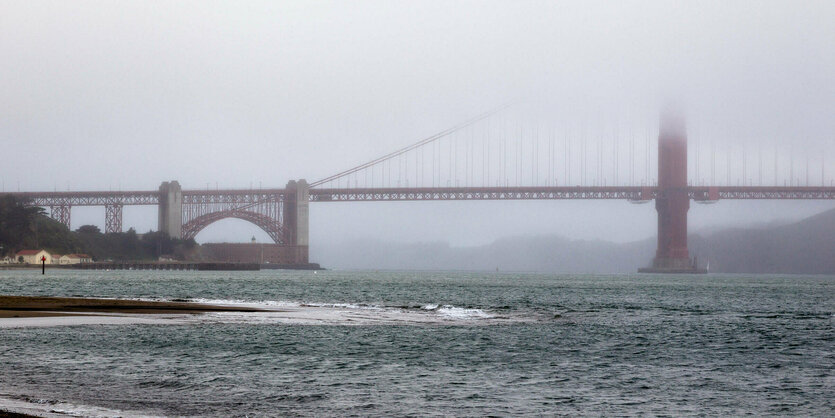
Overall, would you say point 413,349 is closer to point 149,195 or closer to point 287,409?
point 287,409

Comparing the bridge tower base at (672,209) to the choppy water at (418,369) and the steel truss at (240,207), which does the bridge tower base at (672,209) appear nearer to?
the steel truss at (240,207)

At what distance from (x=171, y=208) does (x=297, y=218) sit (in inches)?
570

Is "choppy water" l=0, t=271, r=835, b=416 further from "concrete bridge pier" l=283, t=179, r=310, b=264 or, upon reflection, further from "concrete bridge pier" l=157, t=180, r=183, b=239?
"concrete bridge pier" l=157, t=180, r=183, b=239

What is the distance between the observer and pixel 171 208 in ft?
374

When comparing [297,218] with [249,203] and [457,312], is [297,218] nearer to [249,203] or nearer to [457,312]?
[249,203]

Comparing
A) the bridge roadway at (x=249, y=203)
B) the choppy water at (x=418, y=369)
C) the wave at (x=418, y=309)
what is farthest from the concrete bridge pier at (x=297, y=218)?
the choppy water at (x=418, y=369)

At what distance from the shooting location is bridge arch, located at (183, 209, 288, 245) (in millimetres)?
112875

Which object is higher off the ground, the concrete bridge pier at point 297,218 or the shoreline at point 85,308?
the concrete bridge pier at point 297,218

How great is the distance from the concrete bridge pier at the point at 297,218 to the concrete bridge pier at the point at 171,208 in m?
12.3

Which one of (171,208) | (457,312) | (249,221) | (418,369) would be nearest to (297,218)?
(249,221)

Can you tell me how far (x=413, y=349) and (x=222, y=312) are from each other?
34.0 ft

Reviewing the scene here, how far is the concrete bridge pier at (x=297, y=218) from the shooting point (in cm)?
11244

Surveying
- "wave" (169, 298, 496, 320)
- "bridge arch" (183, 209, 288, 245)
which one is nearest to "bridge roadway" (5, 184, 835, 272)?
"bridge arch" (183, 209, 288, 245)

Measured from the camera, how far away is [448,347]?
1834 cm
